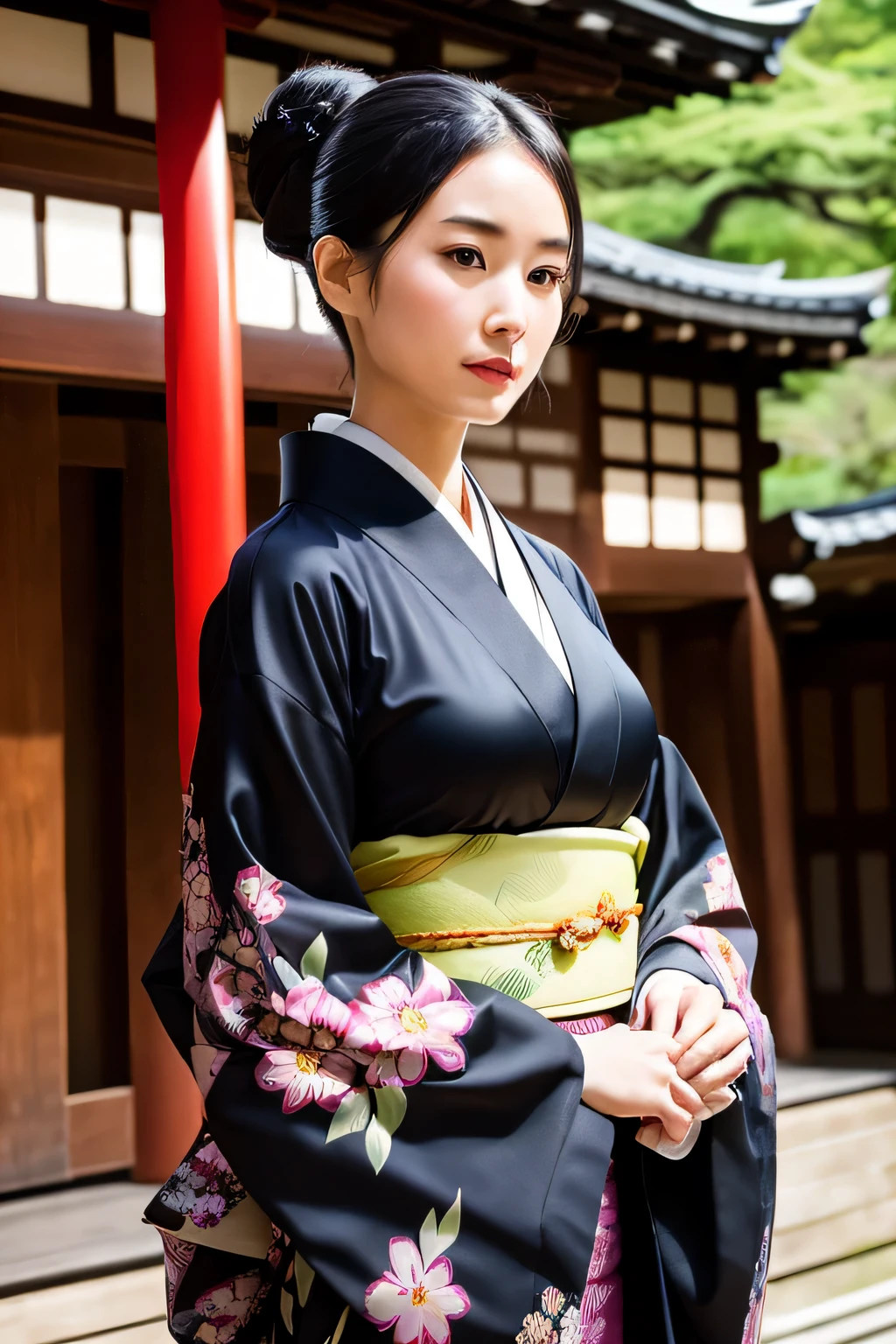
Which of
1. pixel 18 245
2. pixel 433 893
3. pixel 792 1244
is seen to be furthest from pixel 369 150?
pixel 792 1244

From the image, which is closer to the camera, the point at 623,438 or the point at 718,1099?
the point at 718,1099

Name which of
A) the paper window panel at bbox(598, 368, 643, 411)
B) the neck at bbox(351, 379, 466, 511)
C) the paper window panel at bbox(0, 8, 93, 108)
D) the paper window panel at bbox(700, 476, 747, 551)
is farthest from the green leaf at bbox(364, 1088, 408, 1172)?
the paper window panel at bbox(700, 476, 747, 551)

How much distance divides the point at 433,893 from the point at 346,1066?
220 mm

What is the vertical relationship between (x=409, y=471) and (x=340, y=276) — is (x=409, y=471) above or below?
below

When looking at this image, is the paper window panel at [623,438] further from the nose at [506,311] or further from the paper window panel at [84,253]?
the nose at [506,311]

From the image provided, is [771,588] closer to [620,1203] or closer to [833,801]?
[833,801]

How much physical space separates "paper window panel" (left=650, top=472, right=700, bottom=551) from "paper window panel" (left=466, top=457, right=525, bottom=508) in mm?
900

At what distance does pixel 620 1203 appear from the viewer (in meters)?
1.54

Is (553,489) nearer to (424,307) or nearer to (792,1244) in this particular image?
(792,1244)

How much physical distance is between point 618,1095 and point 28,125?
3.53 metres

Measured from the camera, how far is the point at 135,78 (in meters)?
4.02

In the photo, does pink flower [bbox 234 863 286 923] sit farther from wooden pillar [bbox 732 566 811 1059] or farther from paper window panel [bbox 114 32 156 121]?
wooden pillar [bbox 732 566 811 1059]

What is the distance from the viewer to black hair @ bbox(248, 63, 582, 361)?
150 cm

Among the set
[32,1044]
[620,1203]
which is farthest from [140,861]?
[620,1203]
